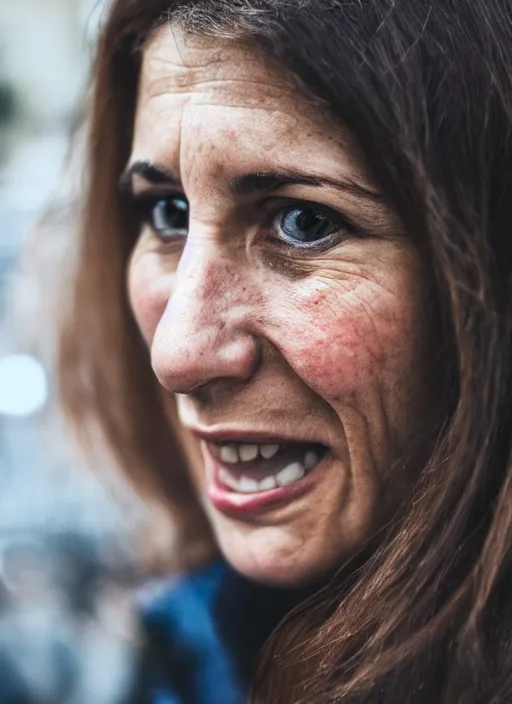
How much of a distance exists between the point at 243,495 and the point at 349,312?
0.30m

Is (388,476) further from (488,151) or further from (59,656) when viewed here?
(59,656)

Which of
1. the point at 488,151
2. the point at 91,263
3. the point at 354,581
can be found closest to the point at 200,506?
the point at 91,263

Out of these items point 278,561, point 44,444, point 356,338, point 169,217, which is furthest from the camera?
point 44,444

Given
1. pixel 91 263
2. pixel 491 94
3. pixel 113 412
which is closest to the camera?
pixel 491 94

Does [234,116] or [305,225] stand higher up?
[234,116]

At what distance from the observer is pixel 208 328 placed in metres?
0.91

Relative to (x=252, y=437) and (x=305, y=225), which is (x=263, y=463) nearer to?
(x=252, y=437)

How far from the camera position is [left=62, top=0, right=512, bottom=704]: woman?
2.65 ft

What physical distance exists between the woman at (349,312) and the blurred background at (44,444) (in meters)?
0.48

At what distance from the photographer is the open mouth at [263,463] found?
3.22ft

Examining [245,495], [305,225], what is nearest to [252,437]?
[245,495]

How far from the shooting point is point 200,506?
1500 millimetres

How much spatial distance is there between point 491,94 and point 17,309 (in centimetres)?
111

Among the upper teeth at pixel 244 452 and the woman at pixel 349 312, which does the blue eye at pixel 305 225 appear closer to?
the woman at pixel 349 312
